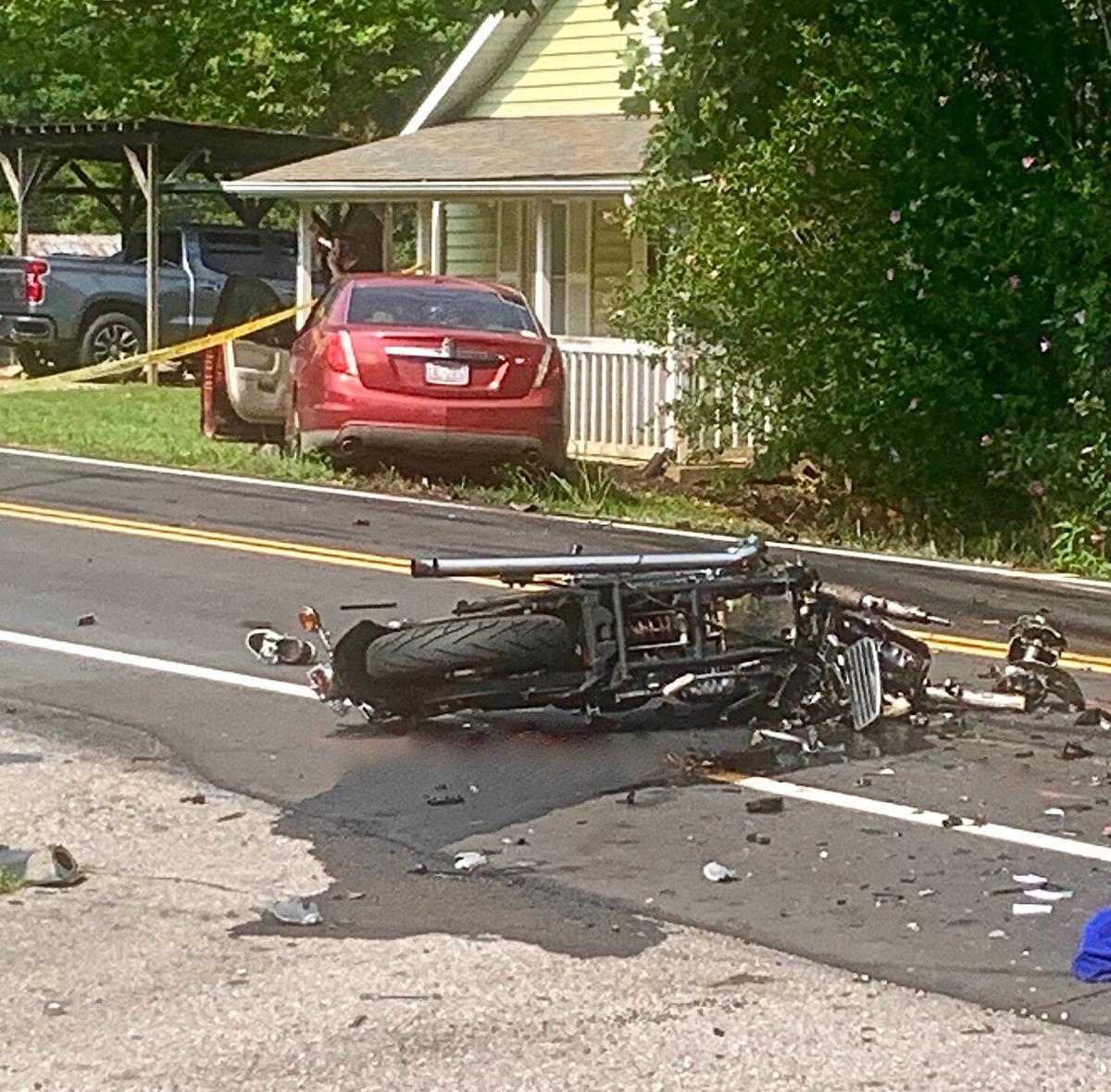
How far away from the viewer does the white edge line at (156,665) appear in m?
9.97

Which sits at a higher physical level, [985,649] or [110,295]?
[110,295]

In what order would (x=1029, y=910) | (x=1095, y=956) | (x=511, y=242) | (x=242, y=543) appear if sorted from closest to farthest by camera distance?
(x=1095, y=956), (x=1029, y=910), (x=242, y=543), (x=511, y=242)

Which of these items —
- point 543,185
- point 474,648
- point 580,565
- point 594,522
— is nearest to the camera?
point 474,648

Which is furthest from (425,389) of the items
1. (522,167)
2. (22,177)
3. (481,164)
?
(22,177)

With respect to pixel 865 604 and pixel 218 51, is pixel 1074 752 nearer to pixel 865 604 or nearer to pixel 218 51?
pixel 865 604

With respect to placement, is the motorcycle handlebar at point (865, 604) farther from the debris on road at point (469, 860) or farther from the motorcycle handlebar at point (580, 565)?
the debris on road at point (469, 860)

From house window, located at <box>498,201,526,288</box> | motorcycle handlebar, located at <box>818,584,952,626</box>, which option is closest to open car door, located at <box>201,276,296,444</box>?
house window, located at <box>498,201,526,288</box>

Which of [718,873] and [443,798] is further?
[443,798]

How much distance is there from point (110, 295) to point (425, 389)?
1391 centimetres

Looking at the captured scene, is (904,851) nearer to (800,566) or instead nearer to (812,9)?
(800,566)

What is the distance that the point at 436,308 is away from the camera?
18.6 meters

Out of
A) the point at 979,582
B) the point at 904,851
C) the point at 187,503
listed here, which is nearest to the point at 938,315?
the point at 979,582

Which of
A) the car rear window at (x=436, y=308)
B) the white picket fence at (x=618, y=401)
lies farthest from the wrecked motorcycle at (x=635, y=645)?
the white picket fence at (x=618, y=401)

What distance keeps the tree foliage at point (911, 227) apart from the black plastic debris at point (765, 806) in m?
9.17
